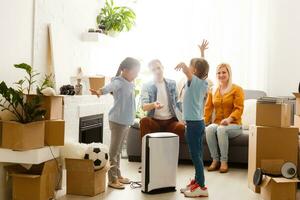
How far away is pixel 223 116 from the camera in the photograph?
4949mm

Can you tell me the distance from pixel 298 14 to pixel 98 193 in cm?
386

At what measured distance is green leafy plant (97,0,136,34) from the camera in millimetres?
5215

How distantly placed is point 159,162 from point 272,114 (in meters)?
1.07

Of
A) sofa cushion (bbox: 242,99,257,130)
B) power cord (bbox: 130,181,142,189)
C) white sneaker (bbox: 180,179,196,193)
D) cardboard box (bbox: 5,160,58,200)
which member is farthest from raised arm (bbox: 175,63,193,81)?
sofa cushion (bbox: 242,99,257,130)

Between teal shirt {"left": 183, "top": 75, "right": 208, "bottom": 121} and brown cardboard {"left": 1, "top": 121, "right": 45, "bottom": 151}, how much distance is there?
1.21 meters

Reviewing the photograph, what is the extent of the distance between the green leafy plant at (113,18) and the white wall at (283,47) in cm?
204

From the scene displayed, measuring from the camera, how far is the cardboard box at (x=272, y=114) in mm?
3650

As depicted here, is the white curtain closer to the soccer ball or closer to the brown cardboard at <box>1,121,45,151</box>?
the soccer ball

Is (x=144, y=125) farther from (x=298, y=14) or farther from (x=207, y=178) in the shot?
(x=298, y=14)

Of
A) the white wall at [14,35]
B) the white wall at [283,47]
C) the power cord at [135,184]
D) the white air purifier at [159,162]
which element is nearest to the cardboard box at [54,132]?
the white wall at [14,35]

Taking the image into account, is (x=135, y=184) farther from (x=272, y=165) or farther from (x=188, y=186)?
(x=272, y=165)

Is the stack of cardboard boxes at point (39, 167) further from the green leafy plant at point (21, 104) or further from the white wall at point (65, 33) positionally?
the white wall at point (65, 33)

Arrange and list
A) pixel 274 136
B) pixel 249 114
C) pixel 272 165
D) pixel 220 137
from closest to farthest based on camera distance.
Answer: pixel 272 165
pixel 274 136
pixel 220 137
pixel 249 114

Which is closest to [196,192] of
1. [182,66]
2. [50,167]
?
[182,66]
